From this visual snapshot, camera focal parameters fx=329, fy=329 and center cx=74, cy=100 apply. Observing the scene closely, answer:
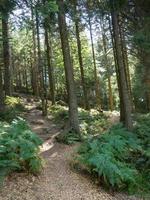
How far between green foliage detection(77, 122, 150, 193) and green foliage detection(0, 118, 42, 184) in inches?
63.4

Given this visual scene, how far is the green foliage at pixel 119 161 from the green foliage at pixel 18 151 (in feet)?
5.28

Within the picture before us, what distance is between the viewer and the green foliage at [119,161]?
885 centimetres

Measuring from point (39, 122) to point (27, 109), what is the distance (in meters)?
3.95

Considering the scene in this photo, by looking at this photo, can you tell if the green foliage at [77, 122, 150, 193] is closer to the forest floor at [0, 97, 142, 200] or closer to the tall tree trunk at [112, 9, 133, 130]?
the forest floor at [0, 97, 142, 200]

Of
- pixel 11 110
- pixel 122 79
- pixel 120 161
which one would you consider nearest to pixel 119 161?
pixel 120 161

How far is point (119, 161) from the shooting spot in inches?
399

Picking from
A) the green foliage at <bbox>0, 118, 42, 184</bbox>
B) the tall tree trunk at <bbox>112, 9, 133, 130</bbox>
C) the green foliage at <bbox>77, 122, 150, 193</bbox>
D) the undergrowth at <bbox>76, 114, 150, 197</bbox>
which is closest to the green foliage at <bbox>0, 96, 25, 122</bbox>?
the tall tree trunk at <bbox>112, 9, 133, 130</bbox>

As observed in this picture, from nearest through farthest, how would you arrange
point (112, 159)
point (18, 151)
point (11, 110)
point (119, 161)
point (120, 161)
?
point (18, 151)
point (112, 159)
point (119, 161)
point (120, 161)
point (11, 110)

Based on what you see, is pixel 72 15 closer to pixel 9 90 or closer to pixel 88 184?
pixel 88 184

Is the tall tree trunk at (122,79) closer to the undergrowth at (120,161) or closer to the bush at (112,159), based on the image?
the undergrowth at (120,161)

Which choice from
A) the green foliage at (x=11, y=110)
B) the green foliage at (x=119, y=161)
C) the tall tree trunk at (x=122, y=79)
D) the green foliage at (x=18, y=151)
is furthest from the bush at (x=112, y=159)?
the green foliage at (x=11, y=110)

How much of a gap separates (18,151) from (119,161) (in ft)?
11.0

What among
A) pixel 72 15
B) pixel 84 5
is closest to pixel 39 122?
pixel 72 15

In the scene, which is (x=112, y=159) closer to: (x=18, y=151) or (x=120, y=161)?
(x=120, y=161)
